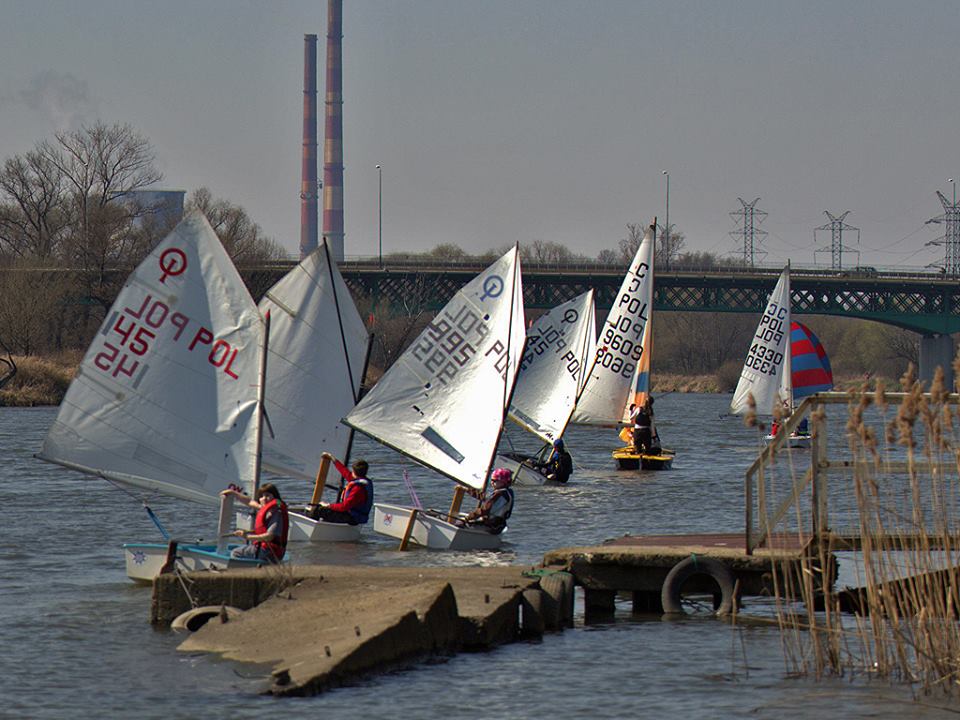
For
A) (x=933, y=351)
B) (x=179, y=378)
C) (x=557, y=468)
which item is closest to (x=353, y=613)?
(x=179, y=378)

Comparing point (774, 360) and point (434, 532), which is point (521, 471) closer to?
point (434, 532)

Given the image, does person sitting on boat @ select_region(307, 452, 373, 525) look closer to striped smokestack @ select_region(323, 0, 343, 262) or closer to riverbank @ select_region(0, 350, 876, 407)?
riverbank @ select_region(0, 350, 876, 407)

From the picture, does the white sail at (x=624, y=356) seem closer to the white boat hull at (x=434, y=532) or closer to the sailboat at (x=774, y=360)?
the sailboat at (x=774, y=360)

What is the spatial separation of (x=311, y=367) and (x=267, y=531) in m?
9.31

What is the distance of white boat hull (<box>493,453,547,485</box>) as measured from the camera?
40531 mm

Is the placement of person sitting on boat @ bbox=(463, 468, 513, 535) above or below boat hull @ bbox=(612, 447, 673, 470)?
below

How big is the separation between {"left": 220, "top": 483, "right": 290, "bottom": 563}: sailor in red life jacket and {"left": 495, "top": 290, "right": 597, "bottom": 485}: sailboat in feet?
73.0

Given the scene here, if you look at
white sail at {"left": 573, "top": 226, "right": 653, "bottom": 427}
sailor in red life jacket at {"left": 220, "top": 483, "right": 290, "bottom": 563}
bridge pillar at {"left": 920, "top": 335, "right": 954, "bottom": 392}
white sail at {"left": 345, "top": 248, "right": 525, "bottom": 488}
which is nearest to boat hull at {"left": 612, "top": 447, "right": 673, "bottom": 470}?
white sail at {"left": 573, "top": 226, "right": 653, "bottom": 427}

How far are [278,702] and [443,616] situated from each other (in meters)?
2.62

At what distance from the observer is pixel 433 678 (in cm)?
1727

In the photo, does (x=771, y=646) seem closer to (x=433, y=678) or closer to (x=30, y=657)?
(x=433, y=678)

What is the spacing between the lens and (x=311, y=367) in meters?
30.0

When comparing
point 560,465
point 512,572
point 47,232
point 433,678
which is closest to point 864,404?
point 433,678

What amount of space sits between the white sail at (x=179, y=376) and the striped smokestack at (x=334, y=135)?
14085cm
